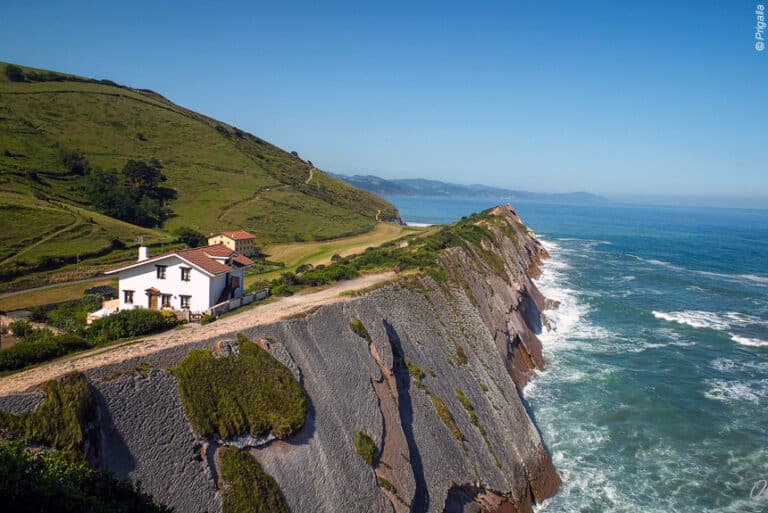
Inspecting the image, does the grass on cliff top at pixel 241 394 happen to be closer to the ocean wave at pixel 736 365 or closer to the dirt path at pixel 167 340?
the dirt path at pixel 167 340

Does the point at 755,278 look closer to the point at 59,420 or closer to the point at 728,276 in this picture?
the point at 728,276

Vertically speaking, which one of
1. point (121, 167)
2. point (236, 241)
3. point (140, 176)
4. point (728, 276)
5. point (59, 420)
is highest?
point (121, 167)

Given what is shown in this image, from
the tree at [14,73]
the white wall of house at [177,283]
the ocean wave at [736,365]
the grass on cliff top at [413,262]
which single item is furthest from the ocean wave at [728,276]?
the tree at [14,73]

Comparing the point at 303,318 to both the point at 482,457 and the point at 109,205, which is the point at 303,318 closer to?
the point at 482,457

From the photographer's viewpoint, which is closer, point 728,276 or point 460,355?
point 460,355

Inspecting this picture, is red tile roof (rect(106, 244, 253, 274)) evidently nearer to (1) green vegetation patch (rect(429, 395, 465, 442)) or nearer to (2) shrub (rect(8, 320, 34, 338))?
(2) shrub (rect(8, 320, 34, 338))

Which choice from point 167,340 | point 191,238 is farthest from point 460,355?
point 191,238

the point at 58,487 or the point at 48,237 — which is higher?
the point at 58,487
